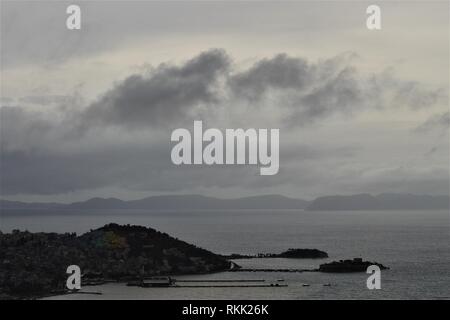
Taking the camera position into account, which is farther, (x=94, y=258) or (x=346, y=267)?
(x=346, y=267)

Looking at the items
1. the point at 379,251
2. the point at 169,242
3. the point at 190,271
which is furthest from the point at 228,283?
the point at 379,251

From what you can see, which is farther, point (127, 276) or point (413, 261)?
point (413, 261)

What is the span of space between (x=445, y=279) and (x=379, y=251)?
51.6 m

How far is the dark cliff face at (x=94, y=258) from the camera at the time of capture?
276 ft

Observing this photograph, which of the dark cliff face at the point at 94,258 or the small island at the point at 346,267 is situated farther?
the small island at the point at 346,267

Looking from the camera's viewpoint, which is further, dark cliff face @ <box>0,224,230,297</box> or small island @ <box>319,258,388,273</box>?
small island @ <box>319,258,388,273</box>

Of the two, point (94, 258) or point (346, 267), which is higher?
point (94, 258)

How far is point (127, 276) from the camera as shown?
93.8 metres

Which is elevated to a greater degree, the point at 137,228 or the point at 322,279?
the point at 137,228

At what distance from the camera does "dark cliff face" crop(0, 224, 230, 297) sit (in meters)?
84.0

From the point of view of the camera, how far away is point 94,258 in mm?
98812
